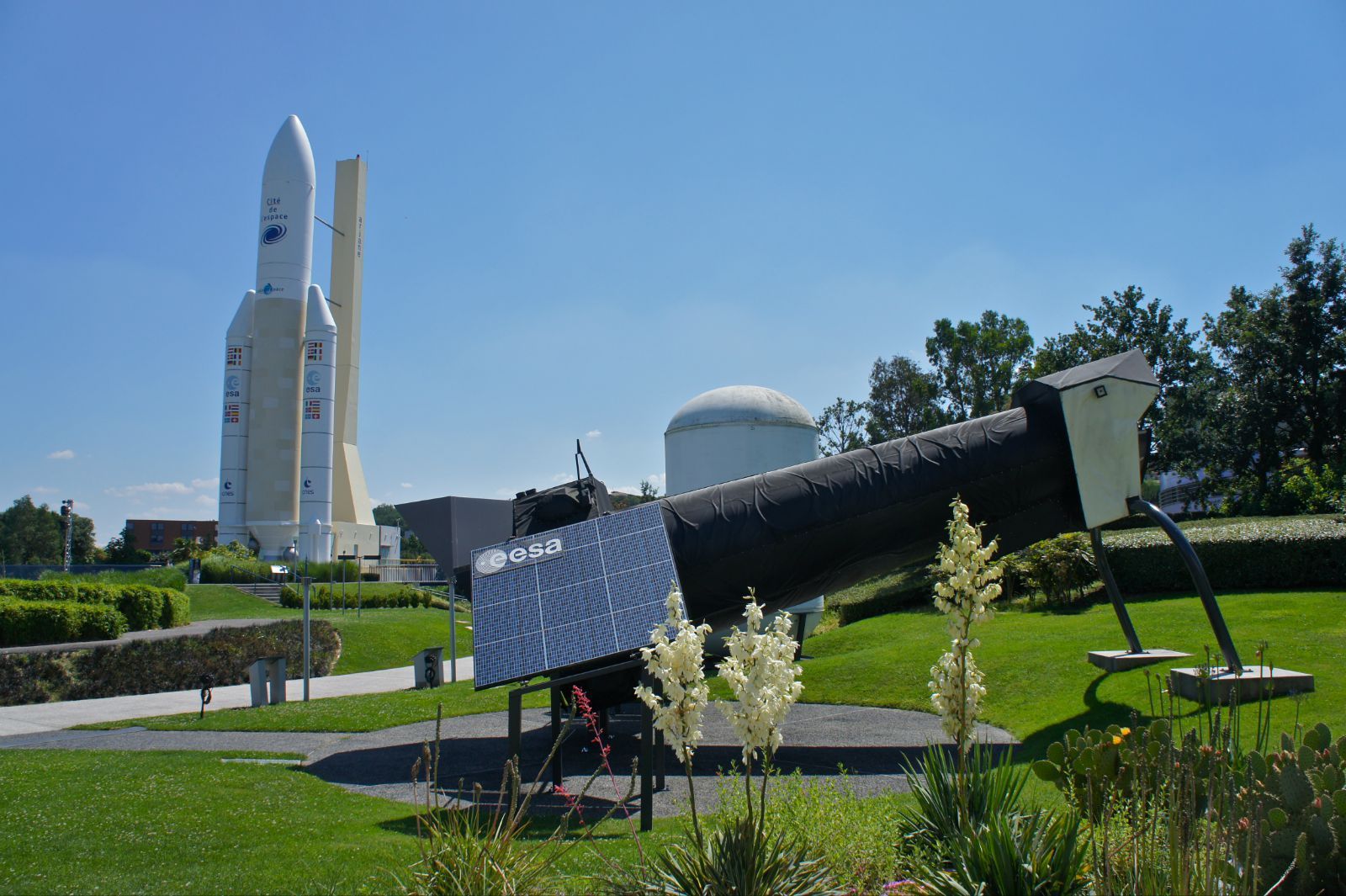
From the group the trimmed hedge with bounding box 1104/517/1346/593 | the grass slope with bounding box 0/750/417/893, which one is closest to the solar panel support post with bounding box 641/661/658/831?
the grass slope with bounding box 0/750/417/893

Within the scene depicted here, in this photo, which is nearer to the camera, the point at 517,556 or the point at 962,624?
the point at 962,624

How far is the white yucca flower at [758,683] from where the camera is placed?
394 cm

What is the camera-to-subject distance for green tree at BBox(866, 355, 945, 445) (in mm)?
39781

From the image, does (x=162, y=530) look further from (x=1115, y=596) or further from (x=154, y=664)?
(x=1115, y=596)

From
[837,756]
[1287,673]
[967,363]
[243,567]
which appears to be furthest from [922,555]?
[243,567]

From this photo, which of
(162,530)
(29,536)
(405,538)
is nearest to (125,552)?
(29,536)

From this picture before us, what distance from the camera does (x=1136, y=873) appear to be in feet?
13.4

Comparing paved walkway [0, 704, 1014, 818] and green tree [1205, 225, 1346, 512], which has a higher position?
green tree [1205, 225, 1346, 512]

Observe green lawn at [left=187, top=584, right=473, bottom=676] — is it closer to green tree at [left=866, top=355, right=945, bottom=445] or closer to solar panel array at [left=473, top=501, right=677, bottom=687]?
solar panel array at [left=473, top=501, right=677, bottom=687]

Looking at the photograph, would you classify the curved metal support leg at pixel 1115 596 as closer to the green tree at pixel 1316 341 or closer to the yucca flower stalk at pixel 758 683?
the yucca flower stalk at pixel 758 683

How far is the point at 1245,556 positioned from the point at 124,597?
2967cm

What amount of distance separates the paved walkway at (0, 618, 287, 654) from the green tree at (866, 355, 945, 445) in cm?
2717

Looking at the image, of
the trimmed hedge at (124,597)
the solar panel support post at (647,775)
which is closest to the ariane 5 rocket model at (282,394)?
the trimmed hedge at (124,597)

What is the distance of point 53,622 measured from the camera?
21594 millimetres
